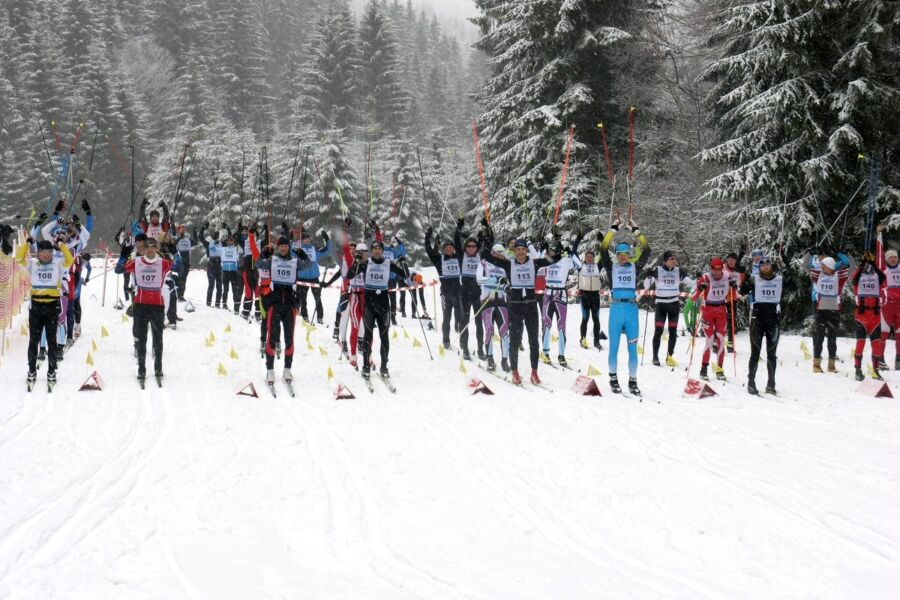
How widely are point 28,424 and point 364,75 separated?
59.9 metres

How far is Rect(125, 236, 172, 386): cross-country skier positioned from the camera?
1082 centimetres

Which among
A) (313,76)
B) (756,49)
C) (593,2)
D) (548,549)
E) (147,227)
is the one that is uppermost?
(313,76)

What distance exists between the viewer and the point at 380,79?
6469 centimetres

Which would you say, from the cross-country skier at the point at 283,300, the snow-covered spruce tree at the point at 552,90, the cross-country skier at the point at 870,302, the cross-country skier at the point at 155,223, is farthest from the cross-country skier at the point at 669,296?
the snow-covered spruce tree at the point at 552,90

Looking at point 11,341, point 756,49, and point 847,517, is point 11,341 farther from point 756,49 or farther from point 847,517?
point 756,49

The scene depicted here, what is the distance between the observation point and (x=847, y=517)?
18.5 ft

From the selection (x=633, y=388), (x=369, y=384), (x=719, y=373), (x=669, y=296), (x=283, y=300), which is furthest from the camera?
(x=669, y=296)

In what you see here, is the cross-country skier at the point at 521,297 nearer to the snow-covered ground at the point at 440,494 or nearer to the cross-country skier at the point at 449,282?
the snow-covered ground at the point at 440,494

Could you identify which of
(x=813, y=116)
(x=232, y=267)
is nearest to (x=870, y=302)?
(x=813, y=116)

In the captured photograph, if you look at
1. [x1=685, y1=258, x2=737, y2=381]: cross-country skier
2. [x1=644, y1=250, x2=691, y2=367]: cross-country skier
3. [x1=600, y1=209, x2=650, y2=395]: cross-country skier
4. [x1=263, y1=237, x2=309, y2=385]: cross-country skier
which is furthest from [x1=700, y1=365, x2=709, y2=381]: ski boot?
[x1=263, y1=237, x2=309, y2=385]: cross-country skier

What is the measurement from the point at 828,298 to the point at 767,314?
239 cm

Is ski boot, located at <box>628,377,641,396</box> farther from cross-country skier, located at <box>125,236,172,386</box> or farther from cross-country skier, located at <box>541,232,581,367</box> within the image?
cross-country skier, located at <box>125,236,172,386</box>

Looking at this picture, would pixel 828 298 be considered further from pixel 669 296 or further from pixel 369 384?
pixel 369 384

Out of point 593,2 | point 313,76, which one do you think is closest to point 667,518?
point 593,2
